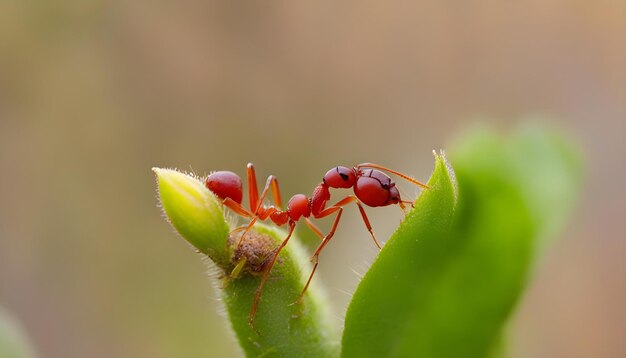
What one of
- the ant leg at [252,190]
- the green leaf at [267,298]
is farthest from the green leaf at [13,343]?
the ant leg at [252,190]

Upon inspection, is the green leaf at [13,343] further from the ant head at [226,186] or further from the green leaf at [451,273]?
the green leaf at [451,273]

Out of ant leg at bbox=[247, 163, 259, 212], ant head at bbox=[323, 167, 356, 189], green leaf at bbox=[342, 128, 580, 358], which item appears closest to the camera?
green leaf at bbox=[342, 128, 580, 358]

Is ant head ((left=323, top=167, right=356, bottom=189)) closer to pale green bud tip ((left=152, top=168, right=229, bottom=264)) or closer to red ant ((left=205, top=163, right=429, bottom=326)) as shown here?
red ant ((left=205, top=163, right=429, bottom=326))

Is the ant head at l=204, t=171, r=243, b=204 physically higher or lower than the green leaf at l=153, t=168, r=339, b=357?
higher

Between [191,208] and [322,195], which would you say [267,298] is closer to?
[191,208]

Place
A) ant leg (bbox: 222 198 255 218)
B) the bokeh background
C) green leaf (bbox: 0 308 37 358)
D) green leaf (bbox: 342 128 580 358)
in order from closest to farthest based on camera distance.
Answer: green leaf (bbox: 342 128 580 358), green leaf (bbox: 0 308 37 358), ant leg (bbox: 222 198 255 218), the bokeh background

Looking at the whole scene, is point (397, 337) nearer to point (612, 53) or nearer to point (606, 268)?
point (606, 268)

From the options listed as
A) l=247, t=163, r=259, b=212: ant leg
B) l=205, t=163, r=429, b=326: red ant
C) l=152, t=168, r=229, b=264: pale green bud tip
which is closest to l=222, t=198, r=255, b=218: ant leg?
l=205, t=163, r=429, b=326: red ant
